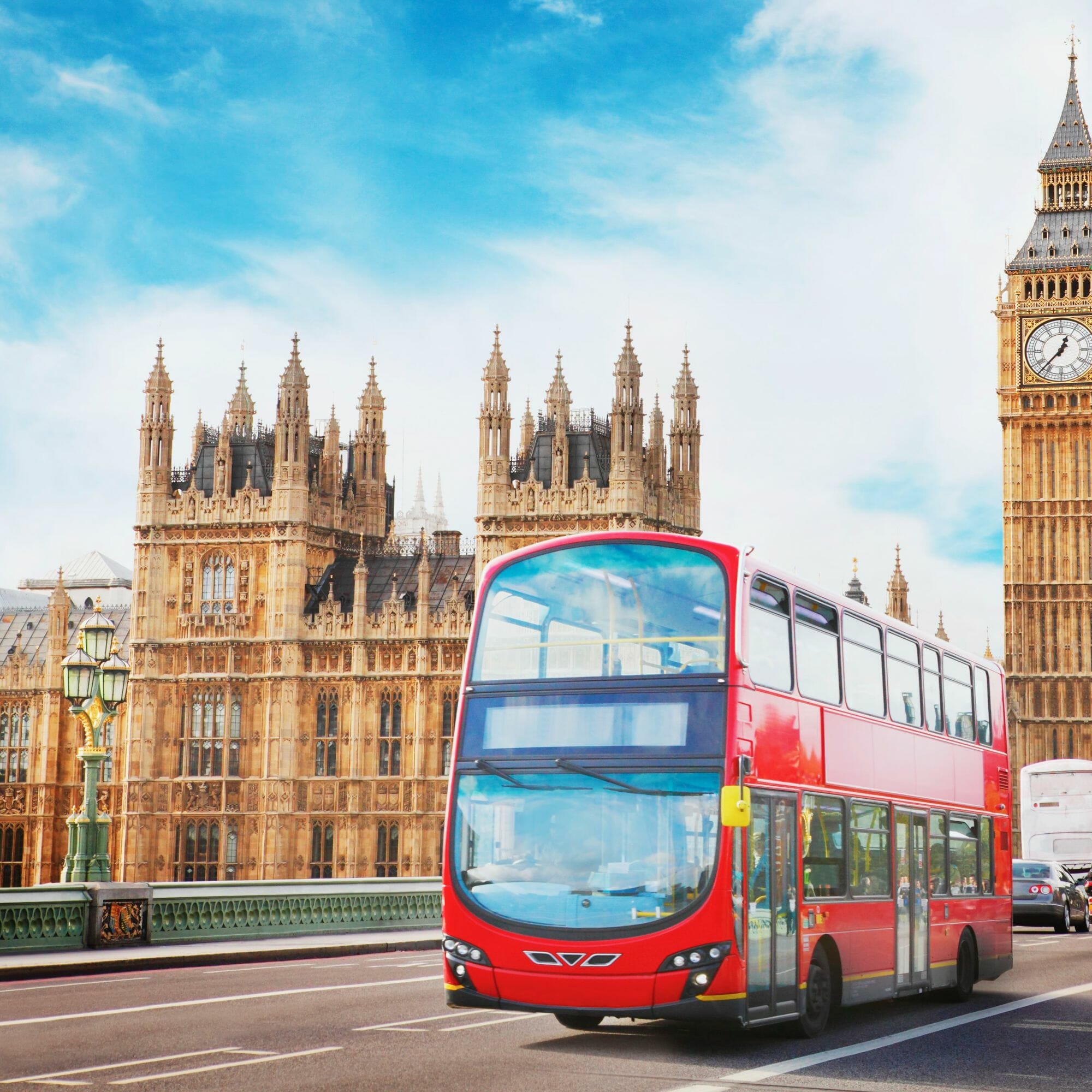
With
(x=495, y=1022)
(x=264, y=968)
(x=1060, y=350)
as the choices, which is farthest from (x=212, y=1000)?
(x=1060, y=350)

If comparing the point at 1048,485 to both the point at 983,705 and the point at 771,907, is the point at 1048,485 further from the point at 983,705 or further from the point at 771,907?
the point at 771,907

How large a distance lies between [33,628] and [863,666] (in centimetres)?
6121

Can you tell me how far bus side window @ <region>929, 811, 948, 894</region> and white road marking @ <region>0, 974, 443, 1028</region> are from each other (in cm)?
570

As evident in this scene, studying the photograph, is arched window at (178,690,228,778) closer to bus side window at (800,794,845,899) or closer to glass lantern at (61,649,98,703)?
glass lantern at (61,649,98,703)

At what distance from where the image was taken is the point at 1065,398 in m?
79.8

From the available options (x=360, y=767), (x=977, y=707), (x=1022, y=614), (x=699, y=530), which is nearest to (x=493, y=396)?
(x=699, y=530)

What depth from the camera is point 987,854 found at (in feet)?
64.5

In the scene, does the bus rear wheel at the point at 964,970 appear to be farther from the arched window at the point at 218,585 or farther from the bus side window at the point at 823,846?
the arched window at the point at 218,585

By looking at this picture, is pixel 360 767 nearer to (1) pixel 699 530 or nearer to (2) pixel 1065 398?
(1) pixel 699 530

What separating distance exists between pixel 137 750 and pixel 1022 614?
39652 millimetres

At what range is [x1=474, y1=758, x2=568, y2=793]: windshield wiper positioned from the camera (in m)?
13.5

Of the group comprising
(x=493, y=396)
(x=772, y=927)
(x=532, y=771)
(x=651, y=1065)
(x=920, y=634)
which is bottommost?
(x=651, y=1065)

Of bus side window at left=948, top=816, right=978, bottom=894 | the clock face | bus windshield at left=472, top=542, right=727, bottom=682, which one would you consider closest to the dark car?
bus side window at left=948, top=816, right=978, bottom=894

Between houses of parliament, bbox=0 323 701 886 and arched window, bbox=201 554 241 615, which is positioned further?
arched window, bbox=201 554 241 615
